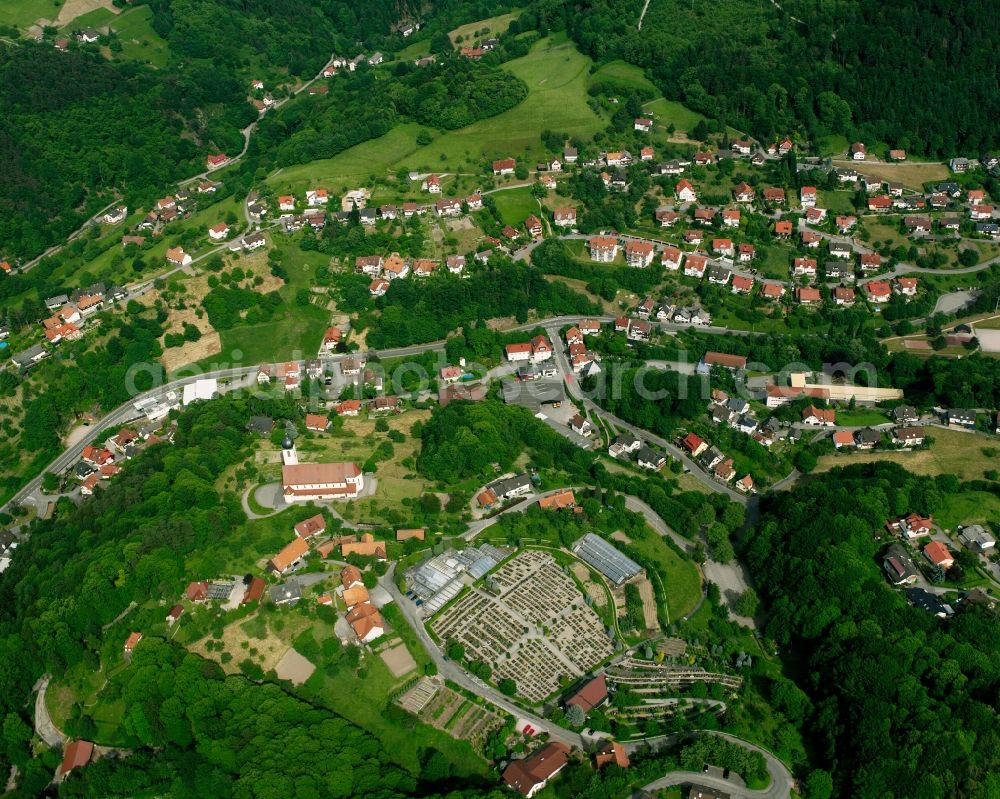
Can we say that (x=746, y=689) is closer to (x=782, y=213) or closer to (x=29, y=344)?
(x=782, y=213)

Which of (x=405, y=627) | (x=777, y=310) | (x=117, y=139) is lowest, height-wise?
(x=777, y=310)

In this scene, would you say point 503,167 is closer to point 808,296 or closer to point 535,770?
point 808,296

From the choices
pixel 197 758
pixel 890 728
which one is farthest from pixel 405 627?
pixel 890 728

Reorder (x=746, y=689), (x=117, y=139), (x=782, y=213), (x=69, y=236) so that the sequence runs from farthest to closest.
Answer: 1. (x=117, y=139)
2. (x=69, y=236)
3. (x=782, y=213)
4. (x=746, y=689)

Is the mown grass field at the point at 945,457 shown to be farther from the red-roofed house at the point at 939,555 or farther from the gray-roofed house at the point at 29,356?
the gray-roofed house at the point at 29,356

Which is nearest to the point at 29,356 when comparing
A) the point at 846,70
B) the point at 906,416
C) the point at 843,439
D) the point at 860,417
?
the point at 843,439
